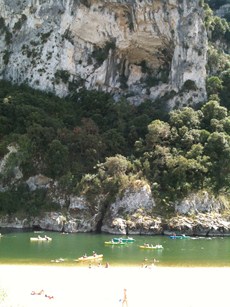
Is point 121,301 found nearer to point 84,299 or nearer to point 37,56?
point 84,299

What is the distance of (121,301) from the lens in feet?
77.5

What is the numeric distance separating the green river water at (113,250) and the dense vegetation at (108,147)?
6858 millimetres

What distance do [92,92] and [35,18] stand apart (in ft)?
42.0

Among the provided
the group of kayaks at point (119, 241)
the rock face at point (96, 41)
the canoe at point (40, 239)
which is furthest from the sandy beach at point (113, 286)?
the rock face at point (96, 41)

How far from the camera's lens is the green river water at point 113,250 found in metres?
36.0

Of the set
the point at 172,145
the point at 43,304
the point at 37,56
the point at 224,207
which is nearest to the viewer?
the point at 43,304

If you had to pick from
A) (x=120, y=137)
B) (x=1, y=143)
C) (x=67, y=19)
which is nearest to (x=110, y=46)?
(x=67, y=19)

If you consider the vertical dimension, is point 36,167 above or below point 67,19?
below

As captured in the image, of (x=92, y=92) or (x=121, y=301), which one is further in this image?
(x=92, y=92)

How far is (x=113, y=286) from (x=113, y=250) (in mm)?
13560

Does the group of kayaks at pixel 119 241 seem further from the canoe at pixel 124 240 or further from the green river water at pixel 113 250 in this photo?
the green river water at pixel 113 250

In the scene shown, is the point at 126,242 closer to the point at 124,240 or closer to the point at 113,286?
the point at 124,240

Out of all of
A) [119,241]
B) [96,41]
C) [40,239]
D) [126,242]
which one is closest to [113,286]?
[119,241]

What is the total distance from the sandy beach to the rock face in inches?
1598
